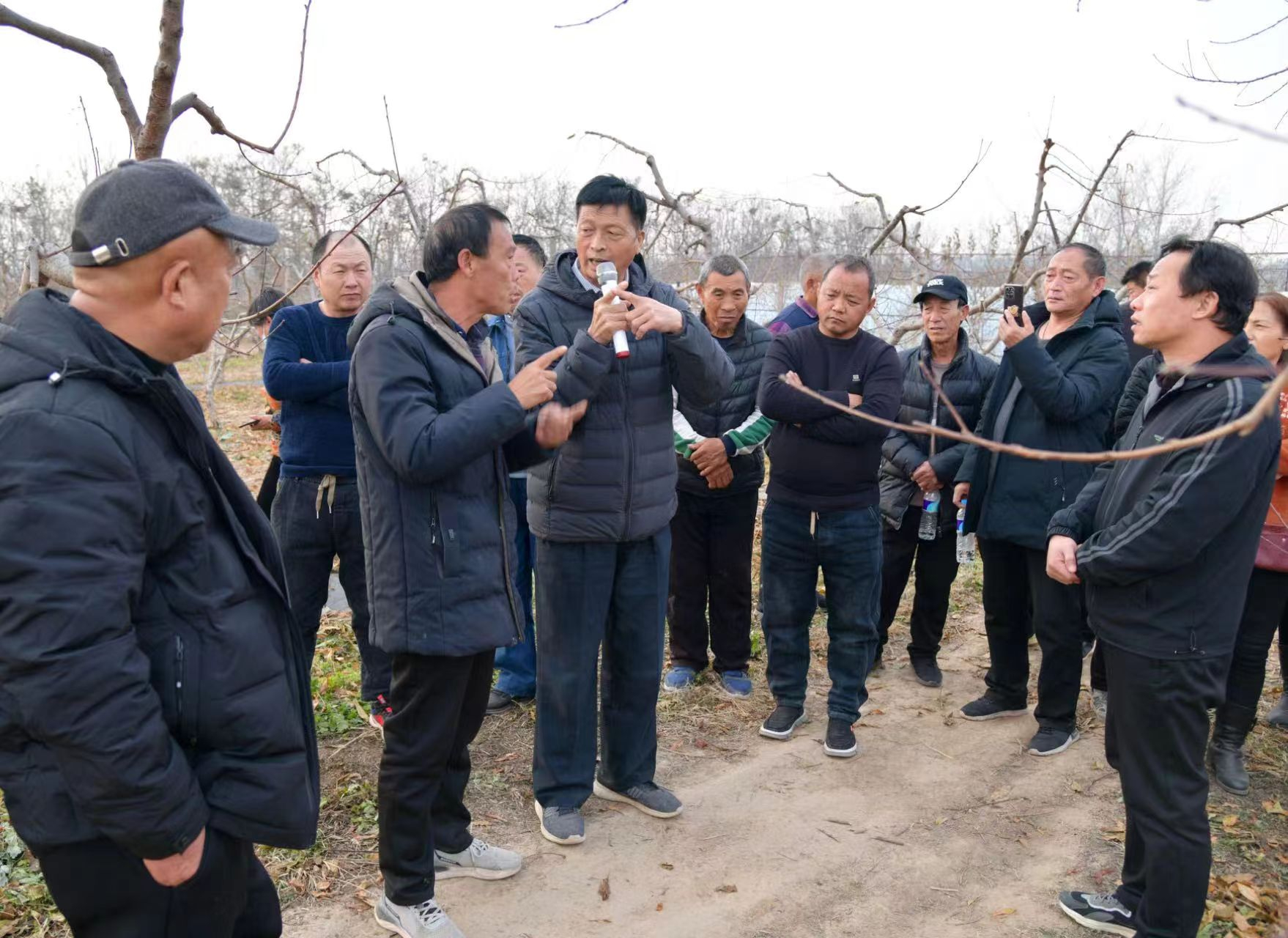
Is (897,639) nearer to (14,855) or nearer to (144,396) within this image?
(14,855)

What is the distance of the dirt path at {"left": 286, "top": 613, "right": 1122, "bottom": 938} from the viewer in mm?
2992

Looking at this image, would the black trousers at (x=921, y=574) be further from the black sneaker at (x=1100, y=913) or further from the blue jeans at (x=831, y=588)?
the black sneaker at (x=1100, y=913)

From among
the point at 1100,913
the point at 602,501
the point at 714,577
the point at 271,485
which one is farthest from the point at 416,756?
the point at 714,577

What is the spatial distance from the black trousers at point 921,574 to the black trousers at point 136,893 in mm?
3637

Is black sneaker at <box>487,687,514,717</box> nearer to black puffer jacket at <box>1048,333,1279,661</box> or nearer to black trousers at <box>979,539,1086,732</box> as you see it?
black trousers at <box>979,539,1086,732</box>

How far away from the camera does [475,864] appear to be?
124 inches

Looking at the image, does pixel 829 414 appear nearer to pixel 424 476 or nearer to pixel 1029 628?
pixel 1029 628

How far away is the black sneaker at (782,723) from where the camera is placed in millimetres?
4289

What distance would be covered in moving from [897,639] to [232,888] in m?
4.45

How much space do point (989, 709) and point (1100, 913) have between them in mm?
1638

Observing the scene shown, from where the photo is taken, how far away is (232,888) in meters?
1.83

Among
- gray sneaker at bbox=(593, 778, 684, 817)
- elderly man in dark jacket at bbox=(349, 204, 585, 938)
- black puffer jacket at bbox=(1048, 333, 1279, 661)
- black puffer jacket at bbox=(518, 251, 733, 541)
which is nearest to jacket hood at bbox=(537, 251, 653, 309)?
black puffer jacket at bbox=(518, 251, 733, 541)

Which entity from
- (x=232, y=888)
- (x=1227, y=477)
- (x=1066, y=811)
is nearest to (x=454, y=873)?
(x=232, y=888)

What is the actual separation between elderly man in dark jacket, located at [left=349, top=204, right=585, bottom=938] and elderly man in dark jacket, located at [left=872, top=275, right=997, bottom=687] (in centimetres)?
246
